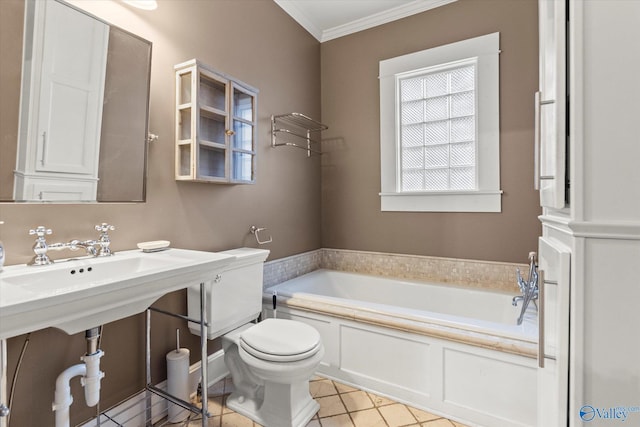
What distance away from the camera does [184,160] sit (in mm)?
1785

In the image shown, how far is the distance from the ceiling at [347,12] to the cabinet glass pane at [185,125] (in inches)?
58.6

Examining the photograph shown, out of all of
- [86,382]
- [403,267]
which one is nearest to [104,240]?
[86,382]

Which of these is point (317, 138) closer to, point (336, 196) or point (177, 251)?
point (336, 196)

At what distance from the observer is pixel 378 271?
2902 millimetres

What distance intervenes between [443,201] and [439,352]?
1316 millimetres

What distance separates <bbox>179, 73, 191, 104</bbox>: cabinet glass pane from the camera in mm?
1755

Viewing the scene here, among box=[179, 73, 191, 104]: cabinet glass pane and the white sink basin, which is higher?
box=[179, 73, 191, 104]: cabinet glass pane

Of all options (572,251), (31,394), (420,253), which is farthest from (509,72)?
(31,394)

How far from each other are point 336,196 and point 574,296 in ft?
7.92

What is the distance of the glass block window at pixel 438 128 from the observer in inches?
100

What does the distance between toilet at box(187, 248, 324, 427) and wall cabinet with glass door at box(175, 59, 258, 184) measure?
0.55 meters

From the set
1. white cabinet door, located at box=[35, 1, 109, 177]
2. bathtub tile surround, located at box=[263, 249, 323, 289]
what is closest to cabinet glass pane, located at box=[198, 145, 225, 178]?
white cabinet door, located at box=[35, 1, 109, 177]

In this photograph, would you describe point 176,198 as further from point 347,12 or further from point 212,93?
point 347,12

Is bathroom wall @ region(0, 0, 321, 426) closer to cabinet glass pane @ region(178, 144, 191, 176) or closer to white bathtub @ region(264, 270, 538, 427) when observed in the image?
cabinet glass pane @ region(178, 144, 191, 176)
